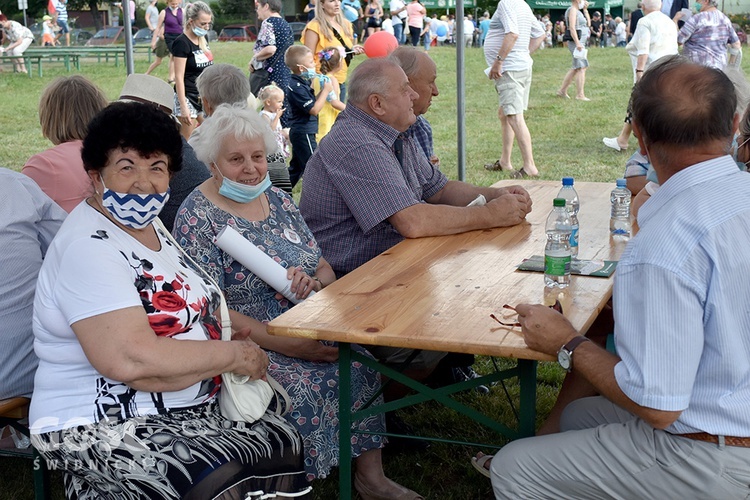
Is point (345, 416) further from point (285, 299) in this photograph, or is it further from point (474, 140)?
point (474, 140)

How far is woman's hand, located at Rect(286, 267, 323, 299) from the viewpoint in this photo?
3055mm

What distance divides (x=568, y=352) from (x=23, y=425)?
5.80 feet

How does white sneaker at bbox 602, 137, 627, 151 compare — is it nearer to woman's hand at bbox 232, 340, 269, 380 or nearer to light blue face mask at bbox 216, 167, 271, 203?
light blue face mask at bbox 216, 167, 271, 203

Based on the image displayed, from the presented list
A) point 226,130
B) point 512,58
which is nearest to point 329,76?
point 512,58

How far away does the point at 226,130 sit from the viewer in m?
3.19

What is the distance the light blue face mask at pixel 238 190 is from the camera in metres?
3.10

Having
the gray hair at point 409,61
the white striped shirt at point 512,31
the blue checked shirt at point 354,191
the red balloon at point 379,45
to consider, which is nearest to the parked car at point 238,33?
the red balloon at point 379,45

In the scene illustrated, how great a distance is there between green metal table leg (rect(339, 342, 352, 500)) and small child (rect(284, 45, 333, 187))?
514 centimetres

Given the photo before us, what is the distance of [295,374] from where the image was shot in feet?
9.34

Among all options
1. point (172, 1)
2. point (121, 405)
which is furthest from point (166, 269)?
point (172, 1)

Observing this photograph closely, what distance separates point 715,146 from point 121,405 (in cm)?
163

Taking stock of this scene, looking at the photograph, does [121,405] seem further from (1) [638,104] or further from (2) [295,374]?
→ (1) [638,104]

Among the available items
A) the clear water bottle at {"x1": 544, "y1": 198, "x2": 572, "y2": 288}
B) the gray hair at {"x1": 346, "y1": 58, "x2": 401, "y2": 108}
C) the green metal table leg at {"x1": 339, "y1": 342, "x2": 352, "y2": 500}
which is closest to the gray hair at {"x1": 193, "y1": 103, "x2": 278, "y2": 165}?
the gray hair at {"x1": 346, "y1": 58, "x2": 401, "y2": 108}

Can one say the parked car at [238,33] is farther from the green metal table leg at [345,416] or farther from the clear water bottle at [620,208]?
the green metal table leg at [345,416]
